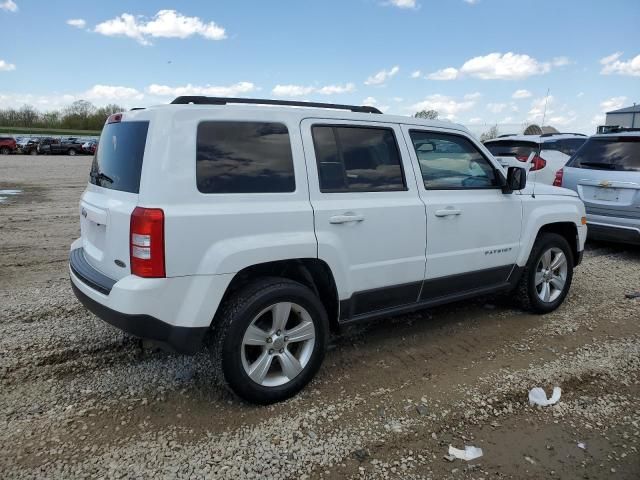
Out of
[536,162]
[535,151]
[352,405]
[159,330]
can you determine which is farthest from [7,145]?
[352,405]

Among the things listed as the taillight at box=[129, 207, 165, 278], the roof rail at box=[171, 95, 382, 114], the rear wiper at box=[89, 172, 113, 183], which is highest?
the roof rail at box=[171, 95, 382, 114]

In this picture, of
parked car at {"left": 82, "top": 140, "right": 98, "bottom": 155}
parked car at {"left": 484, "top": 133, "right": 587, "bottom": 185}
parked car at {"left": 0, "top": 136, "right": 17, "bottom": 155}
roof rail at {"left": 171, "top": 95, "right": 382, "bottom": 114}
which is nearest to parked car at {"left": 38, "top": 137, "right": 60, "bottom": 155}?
parked car at {"left": 0, "top": 136, "right": 17, "bottom": 155}

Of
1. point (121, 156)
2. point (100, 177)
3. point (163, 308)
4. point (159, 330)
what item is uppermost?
point (121, 156)

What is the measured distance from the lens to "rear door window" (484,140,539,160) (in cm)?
1021

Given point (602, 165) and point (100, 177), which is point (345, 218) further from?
point (602, 165)

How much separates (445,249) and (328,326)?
3.95 feet

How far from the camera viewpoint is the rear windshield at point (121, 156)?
2912 millimetres

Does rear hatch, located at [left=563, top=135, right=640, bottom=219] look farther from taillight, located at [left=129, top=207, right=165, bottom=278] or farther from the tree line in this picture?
the tree line

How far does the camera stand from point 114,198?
Result: 3.03 m

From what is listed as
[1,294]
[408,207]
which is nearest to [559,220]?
[408,207]

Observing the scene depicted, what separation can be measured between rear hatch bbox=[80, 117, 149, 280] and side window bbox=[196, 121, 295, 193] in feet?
1.19

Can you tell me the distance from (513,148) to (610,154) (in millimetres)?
3091

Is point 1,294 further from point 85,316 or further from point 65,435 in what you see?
point 65,435

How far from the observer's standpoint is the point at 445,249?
3.96m
